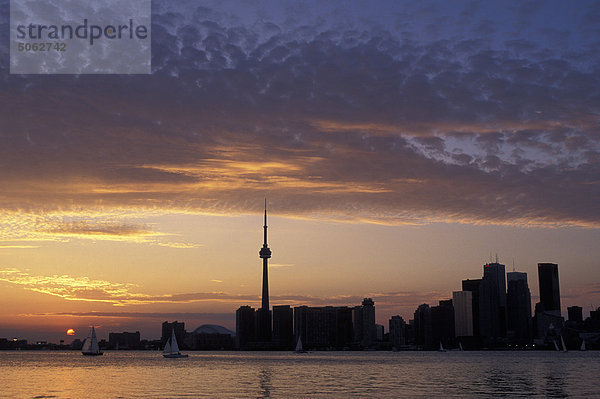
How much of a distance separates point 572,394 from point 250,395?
171 ft

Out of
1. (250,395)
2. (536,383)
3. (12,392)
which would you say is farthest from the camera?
(536,383)

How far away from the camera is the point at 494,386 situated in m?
125

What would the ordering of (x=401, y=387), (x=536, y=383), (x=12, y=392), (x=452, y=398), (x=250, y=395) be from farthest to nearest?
(x=536, y=383) → (x=401, y=387) → (x=12, y=392) → (x=250, y=395) → (x=452, y=398)

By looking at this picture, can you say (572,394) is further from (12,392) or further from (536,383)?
(12,392)

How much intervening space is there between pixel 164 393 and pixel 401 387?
43459 mm

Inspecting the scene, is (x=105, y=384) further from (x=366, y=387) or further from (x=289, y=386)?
(x=366, y=387)

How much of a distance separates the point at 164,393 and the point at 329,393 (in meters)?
27.7

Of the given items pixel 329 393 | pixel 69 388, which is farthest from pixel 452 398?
pixel 69 388

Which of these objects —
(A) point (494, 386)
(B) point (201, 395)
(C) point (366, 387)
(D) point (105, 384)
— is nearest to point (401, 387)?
(C) point (366, 387)

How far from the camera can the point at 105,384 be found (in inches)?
5384

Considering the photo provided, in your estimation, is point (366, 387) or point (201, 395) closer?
point (201, 395)

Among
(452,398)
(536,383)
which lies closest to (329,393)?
(452,398)

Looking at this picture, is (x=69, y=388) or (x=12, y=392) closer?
(x=12, y=392)

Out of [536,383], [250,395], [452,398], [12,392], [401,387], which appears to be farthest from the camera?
[536,383]
